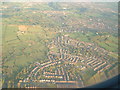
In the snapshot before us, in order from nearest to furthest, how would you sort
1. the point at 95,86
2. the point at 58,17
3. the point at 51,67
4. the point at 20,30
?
the point at 95,86 → the point at 51,67 → the point at 20,30 → the point at 58,17

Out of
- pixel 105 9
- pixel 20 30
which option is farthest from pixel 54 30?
pixel 105 9

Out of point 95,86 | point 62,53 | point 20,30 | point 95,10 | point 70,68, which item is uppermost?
point 95,10

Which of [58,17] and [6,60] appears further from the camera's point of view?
[58,17]

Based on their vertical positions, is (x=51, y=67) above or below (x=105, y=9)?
below

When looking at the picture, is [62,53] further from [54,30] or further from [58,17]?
[58,17]

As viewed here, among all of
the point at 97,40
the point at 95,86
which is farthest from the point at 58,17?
the point at 95,86

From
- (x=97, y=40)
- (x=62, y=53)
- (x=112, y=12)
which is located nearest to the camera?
(x=62, y=53)
